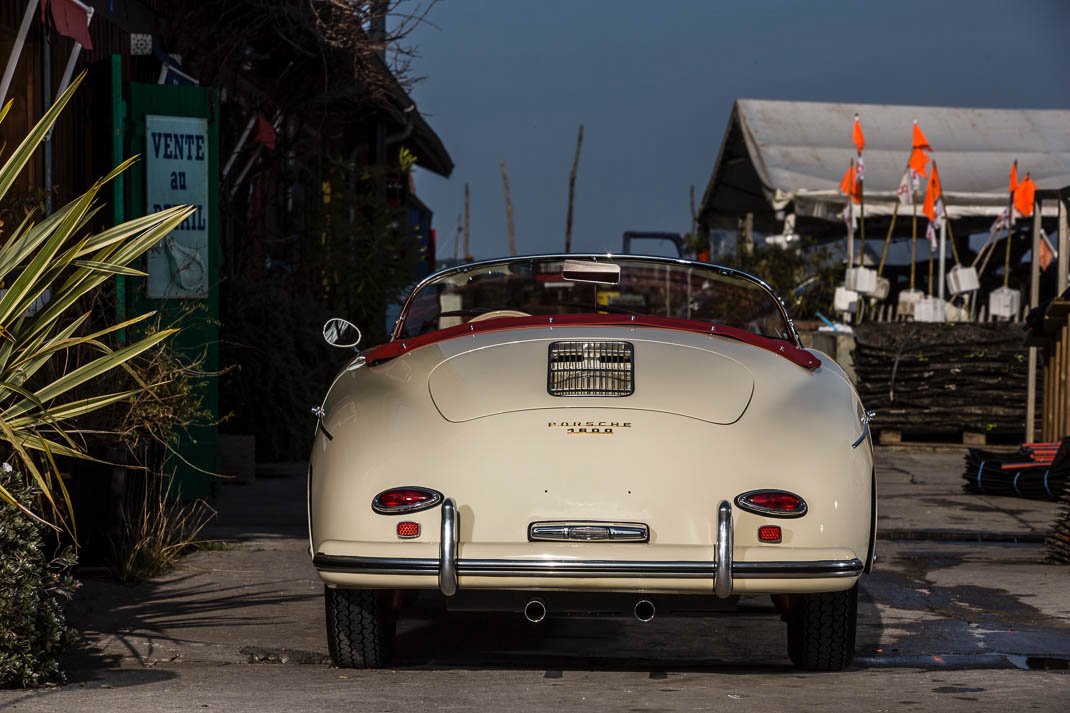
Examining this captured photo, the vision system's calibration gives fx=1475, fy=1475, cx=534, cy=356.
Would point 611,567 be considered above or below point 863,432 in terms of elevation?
below

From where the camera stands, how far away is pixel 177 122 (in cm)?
884

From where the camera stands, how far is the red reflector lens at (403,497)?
434cm

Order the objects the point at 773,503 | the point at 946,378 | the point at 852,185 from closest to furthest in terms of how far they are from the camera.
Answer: the point at 773,503
the point at 946,378
the point at 852,185

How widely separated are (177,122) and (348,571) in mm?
5179

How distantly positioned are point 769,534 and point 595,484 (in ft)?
1.72

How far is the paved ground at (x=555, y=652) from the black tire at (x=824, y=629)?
7 centimetres

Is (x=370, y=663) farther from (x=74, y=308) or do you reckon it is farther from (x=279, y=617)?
(x=74, y=308)

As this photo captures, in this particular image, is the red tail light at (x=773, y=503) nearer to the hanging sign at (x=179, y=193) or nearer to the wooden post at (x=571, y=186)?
the hanging sign at (x=179, y=193)

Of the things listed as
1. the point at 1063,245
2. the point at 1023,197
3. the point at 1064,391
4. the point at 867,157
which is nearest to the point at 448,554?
the point at 1064,391

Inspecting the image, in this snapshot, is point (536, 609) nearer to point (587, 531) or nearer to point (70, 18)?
point (587, 531)

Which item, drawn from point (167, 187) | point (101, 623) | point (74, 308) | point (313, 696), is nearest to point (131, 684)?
point (313, 696)

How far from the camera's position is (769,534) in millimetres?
4281

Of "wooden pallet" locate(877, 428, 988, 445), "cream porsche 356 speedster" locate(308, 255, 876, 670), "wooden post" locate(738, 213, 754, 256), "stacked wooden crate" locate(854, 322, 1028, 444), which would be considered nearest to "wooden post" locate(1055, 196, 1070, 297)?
"stacked wooden crate" locate(854, 322, 1028, 444)

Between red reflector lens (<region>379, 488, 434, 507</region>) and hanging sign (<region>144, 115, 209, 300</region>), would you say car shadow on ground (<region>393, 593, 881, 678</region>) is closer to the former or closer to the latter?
red reflector lens (<region>379, 488, 434, 507</region>)
